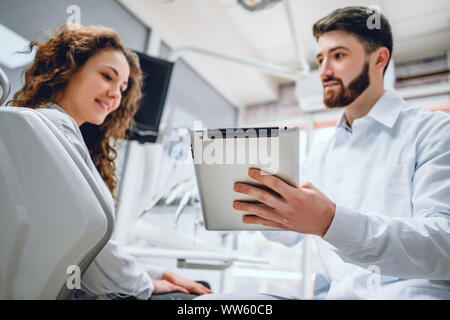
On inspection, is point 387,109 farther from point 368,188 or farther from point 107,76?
point 107,76

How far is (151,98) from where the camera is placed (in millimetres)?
1682

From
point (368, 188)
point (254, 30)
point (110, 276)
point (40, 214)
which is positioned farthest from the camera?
point (254, 30)

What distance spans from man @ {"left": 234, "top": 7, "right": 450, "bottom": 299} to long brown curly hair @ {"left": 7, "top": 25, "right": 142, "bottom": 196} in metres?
0.73

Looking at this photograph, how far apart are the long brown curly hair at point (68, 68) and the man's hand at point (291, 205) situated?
0.72 m

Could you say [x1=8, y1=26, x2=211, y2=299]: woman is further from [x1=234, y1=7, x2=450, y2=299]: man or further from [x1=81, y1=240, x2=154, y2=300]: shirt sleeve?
[x1=234, y1=7, x2=450, y2=299]: man

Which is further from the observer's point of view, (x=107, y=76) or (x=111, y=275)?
(x=107, y=76)

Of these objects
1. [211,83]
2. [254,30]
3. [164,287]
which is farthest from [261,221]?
[211,83]

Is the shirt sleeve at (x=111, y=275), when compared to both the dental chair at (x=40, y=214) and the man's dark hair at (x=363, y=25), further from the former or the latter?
the man's dark hair at (x=363, y=25)

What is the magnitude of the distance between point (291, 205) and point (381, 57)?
2.91 ft
